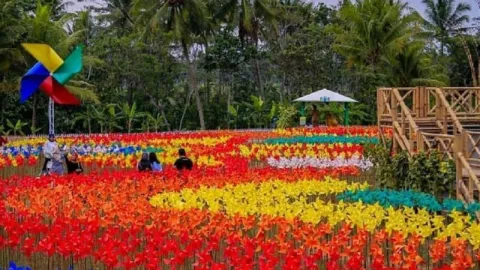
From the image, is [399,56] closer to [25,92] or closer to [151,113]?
[151,113]

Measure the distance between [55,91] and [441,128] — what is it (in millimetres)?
9243

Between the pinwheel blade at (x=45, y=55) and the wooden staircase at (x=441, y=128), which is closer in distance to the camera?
the wooden staircase at (x=441, y=128)

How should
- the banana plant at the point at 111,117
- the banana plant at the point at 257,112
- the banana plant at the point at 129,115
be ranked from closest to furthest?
the banana plant at the point at 129,115
the banana plant at the point at 111,117
the banana plant at the point at 257,112

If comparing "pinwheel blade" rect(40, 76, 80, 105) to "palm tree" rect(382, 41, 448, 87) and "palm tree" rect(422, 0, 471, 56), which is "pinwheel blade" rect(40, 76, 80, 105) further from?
"palm tree" rect(422, 0, 471, 56)

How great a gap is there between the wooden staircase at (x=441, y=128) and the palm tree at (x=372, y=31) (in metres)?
15.9

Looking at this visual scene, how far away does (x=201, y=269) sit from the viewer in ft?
20.9

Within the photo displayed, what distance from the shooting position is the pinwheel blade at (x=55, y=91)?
58.5ft

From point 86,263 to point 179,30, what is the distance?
26.9 meters

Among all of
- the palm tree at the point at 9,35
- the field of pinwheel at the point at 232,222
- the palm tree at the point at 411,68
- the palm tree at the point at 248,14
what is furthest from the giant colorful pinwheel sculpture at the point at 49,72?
the palm tree at the point at 411,68

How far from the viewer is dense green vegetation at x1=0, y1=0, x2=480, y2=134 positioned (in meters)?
34.8

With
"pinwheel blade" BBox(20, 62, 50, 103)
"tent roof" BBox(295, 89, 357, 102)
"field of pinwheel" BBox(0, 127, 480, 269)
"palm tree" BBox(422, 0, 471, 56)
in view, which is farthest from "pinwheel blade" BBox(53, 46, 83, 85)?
"palm tree" BBox(422, 0, 471, 56)

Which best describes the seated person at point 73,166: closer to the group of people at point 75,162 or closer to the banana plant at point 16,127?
the group of people at point 75,162

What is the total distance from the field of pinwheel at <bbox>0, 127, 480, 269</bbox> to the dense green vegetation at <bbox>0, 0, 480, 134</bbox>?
59.3 ft

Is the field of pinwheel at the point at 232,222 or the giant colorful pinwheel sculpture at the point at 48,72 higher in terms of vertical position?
the giant colorful pinwheel sculpture at the point at 48,72
